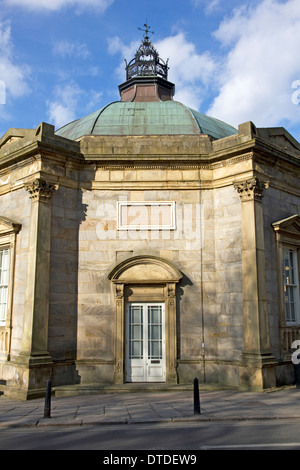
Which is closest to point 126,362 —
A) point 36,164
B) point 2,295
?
point 2,295

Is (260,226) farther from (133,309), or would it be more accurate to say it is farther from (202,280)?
(133,309)

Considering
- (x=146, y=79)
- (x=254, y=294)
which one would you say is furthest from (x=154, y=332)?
(x=146, y=79)

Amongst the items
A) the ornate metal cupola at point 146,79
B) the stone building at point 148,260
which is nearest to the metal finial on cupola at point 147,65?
the ornate metal cupola at point 146,79

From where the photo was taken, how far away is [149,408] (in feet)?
34.0

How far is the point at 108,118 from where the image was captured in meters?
17.4

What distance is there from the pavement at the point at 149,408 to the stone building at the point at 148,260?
99cm

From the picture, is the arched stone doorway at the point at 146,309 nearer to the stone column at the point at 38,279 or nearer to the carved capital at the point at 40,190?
the stone column at the point at 38,279

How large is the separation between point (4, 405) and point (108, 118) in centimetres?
1143

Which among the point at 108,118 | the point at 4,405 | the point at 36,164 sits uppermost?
the point at 108,118

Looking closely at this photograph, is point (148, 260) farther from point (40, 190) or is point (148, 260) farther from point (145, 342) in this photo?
point (40, 190)

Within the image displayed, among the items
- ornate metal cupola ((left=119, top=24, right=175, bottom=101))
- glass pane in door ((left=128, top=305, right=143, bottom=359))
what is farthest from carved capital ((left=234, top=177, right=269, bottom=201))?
ornate metal cupola ((left=119, top=24, right=175, bottom=101))

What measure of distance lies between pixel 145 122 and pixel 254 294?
27.4 feet

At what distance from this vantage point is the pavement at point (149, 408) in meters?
9.16

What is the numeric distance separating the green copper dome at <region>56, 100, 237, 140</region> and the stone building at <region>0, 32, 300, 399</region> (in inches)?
65.6
